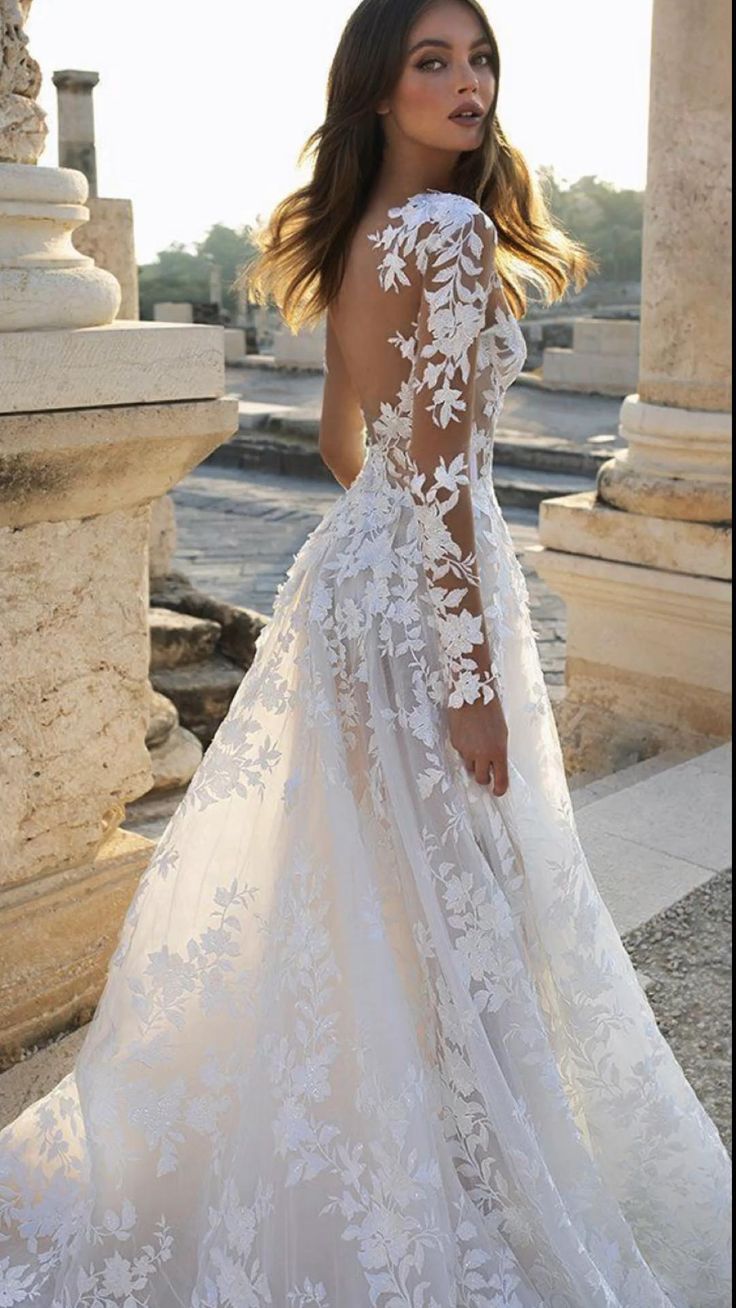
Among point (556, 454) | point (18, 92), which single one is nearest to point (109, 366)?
point (18, 92)

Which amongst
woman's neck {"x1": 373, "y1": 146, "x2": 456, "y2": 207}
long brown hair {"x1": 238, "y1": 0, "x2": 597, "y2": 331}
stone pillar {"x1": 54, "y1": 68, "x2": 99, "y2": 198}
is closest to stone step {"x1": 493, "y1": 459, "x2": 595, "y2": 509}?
stone pillar {"x1": 54, "y1": 68, "x2": 99, "y2": 198}

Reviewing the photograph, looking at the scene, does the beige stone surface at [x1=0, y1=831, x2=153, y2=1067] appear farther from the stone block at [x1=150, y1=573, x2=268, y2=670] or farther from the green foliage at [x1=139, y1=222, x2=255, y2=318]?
the green foliage at [x1=139, y1=222, x2=255, y2=318]

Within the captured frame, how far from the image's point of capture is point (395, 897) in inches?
80.9

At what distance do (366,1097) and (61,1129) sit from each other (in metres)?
0.52

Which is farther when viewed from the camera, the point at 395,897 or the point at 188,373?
the point at 188,373

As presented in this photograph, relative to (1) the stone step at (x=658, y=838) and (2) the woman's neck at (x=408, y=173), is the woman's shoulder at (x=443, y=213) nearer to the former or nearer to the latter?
(2) the woman's neck at (x=408, y=173)

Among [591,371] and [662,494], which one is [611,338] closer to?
[591,371]

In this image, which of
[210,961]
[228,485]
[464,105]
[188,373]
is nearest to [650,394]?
[188,373]

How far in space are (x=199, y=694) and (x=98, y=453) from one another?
351cm

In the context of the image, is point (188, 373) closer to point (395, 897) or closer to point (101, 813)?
point (101, 813)

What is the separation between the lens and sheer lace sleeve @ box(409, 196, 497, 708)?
1892 millimetres

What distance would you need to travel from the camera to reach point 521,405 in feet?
56.9

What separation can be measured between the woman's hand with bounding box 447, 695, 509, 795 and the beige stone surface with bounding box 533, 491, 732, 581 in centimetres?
275

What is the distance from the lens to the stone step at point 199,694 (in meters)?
5.92
